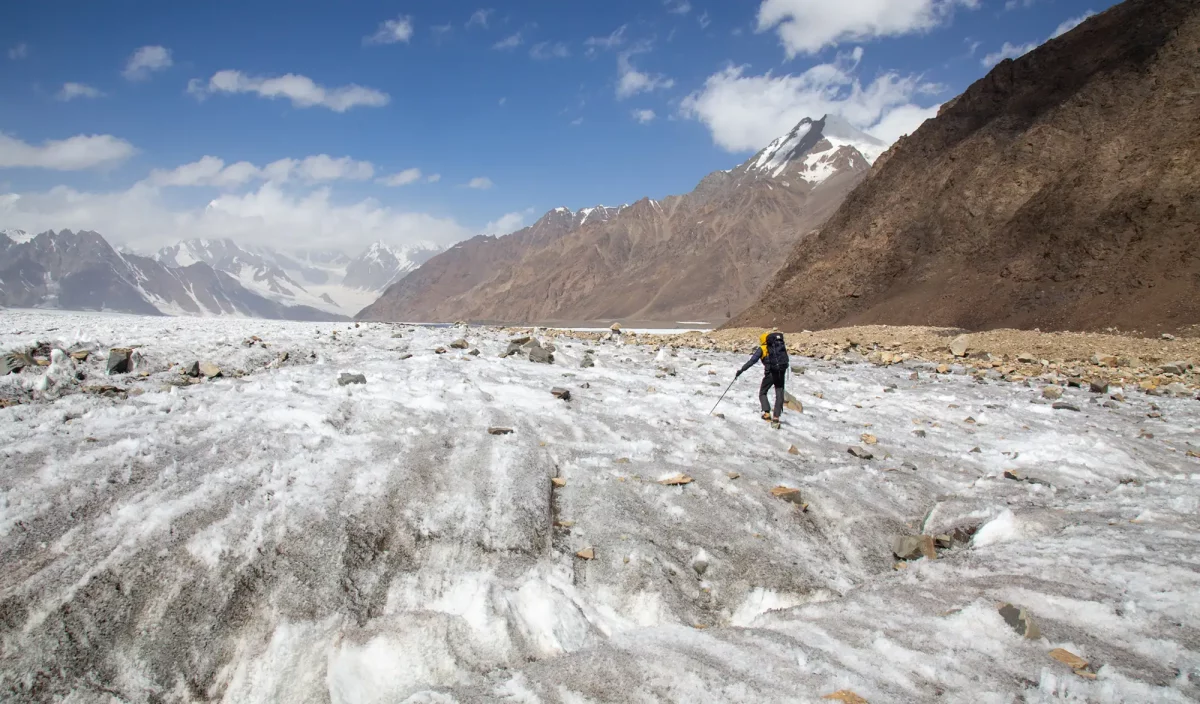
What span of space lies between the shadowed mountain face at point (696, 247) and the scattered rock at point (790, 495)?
114855 mm

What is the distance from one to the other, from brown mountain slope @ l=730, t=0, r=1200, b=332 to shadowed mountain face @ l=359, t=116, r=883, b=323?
221ft

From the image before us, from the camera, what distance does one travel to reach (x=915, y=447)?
32.2 feet

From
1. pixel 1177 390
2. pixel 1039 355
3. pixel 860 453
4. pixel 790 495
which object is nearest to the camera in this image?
pixel 790 495

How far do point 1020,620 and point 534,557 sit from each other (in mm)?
3898

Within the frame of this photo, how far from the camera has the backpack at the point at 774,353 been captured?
10.7 metres

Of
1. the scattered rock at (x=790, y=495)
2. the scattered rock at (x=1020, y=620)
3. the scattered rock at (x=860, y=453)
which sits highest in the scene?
the scattered rock at (x=860, y=453)

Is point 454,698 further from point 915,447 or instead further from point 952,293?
point 952,293

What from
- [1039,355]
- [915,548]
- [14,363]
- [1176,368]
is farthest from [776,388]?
[1039,355]

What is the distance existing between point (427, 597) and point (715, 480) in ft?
12.1

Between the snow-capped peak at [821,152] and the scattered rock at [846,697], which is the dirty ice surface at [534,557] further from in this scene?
the snow-capped peak at [821,152]

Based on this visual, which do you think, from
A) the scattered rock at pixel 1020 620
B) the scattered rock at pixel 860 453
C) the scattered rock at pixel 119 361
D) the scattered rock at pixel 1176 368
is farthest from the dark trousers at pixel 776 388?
the scattered rock at pixel 1176 368

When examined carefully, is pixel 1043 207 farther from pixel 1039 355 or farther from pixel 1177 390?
pixel 1177 390

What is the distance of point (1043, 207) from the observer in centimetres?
4084

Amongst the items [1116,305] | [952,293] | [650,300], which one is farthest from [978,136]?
[650,300]
